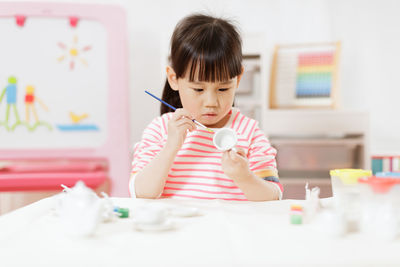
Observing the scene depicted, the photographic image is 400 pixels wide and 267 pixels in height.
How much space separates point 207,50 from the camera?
1074mm

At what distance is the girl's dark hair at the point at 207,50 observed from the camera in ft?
3.51

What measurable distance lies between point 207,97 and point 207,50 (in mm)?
116

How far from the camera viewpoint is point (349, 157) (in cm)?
239

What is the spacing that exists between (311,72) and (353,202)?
1.99m

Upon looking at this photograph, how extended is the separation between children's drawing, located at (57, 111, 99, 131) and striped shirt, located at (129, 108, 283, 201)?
1.10 meters

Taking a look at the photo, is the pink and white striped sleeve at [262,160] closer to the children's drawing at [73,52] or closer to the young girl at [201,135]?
the young girl at [201,135]

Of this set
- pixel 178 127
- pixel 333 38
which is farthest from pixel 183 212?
pixel 333 38

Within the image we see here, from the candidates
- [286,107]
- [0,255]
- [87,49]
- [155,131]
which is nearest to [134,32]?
[87,49]

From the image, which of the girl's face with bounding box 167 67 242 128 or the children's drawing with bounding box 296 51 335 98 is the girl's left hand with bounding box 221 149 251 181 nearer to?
the girl's face with bounding box 167 67 242 128

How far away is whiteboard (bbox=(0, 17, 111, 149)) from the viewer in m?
2.22

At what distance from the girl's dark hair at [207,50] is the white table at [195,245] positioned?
44 cm

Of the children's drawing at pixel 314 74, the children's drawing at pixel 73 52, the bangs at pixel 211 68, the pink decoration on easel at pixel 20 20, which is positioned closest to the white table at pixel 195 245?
the bangs at pixel 211 68

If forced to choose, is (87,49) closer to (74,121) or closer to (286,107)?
(74,121)

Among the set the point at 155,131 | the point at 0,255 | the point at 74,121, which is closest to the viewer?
the point at 0,255
